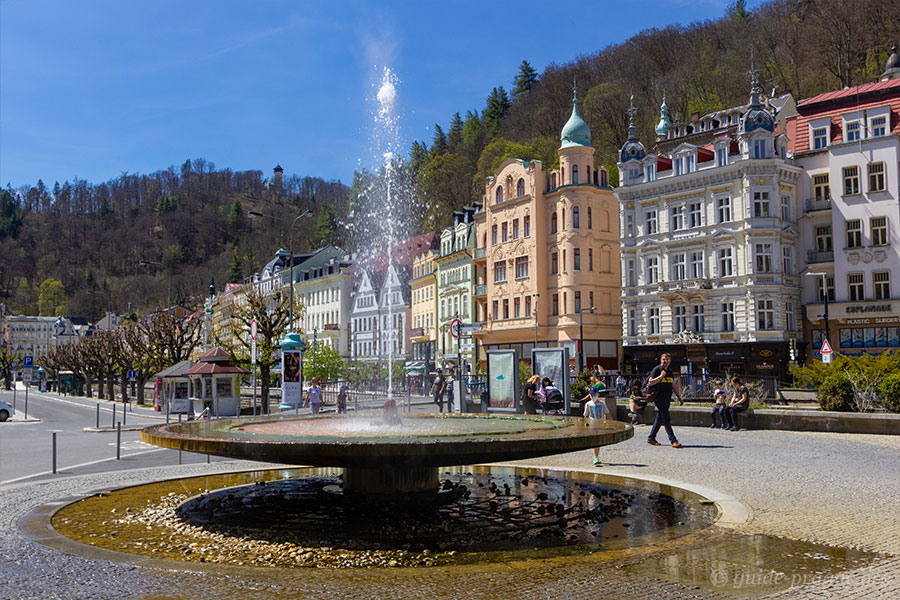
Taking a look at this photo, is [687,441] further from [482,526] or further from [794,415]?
[482,526]

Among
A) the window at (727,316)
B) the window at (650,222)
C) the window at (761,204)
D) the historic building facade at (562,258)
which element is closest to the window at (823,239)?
the window at (761,204)

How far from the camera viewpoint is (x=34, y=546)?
839 cm

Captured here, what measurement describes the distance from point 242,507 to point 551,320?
5321 centimetres

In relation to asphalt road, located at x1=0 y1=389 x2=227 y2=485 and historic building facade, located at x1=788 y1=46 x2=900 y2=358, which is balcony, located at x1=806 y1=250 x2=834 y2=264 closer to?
historic building facade, located at x1=788 y1=46 x2=900 y2=358

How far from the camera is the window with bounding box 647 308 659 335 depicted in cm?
5554

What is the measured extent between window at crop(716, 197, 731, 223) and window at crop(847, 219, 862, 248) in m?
6.91

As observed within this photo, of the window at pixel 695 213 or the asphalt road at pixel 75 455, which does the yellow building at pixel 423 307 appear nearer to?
the window at pixel 695 213

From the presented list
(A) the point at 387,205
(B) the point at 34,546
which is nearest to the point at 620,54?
(A) the point at 387,205

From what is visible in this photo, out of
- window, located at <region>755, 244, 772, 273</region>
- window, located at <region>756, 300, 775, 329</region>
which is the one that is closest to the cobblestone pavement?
window, located at <region>756, 300, 775, 329</region>

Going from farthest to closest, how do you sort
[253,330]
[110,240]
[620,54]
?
[110,240], [620,54], [253,330]

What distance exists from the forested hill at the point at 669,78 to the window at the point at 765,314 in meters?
24.8

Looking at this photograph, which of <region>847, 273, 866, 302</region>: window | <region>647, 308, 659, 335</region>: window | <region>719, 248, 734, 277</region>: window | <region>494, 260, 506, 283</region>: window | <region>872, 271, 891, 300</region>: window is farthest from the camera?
<region>494, 260, 506, 283</region>: window

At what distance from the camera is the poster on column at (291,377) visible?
33250 millimetres

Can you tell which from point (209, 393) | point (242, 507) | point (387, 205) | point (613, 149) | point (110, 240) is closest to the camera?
point (242, 507)
